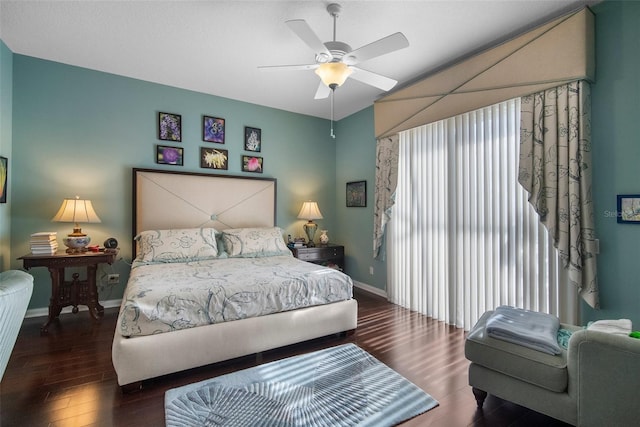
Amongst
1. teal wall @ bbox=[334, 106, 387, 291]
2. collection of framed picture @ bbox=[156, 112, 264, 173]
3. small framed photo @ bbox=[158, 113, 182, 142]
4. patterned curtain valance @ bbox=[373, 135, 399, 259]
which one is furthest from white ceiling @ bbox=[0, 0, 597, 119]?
teal wall @ bbox=[334, 106, 387, 291]

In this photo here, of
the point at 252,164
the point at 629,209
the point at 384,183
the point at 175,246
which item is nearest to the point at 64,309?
the point at 175,246

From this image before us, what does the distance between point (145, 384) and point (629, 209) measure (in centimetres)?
368

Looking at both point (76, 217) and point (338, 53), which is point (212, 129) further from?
point (338, 53)

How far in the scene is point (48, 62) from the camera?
126 inches

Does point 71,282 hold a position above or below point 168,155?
below

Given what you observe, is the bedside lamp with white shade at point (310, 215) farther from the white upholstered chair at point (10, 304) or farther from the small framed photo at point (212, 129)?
the white upholstered chair at point (10, 304)

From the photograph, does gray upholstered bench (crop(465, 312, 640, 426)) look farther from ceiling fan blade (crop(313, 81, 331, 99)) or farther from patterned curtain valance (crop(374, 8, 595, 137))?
ceiling fan blade (crop(313, 81, 331, 99))

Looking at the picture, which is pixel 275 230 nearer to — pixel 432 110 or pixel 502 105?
pixel 432 110

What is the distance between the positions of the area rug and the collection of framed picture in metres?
Result: 2.88

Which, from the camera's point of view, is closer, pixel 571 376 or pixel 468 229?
pixel 571 376

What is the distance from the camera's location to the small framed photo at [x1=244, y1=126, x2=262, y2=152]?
14.2ft

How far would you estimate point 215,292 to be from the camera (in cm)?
224

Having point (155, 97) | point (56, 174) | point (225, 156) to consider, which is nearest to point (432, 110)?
point (225, 156)

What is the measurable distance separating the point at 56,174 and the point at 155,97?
1.45 metres
